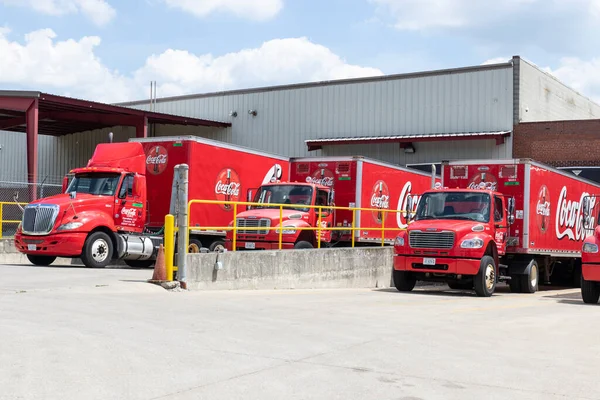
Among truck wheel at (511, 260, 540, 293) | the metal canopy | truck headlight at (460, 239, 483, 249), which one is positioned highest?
the metal canopy

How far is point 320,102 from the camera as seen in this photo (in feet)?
134

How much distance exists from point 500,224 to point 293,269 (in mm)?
4996

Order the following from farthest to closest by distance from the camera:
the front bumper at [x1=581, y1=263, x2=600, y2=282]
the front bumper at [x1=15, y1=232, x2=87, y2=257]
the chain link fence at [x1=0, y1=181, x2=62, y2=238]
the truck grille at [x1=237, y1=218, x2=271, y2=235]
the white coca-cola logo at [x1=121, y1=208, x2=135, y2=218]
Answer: the chain link fence at [x1=0, y1=181, x2=62, y2=238], the white coca-cola logo at [x1=121, y1=208, x2=135, y2=218], the truck grille at [x1=237, y1=218, x2=271, y2=235], the front bumper at [x1=15, y1=232, x2=87, y2=257], the front bumper at [x1=581, y1=263, x2=600, y2=282]

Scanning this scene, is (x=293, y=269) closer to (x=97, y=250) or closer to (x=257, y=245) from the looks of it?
(x=257, y=245)

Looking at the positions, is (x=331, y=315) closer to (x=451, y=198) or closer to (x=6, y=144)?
(x=451, y=198)

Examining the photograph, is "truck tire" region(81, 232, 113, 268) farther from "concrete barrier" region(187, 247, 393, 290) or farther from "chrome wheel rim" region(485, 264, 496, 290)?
"chrome wheel rim" region(485, 264, 496, 290)

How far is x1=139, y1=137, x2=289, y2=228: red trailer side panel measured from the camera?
21.2 meters

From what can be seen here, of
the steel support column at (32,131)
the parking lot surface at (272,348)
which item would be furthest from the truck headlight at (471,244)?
the steel support column at (32,131)

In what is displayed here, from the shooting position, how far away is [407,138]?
37.8 m

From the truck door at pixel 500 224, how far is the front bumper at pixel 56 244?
10.00m

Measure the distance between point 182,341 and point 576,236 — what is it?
1778cm

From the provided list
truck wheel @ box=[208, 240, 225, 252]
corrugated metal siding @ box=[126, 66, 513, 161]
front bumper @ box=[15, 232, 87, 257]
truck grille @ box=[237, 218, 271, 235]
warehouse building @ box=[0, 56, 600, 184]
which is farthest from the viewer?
corrugated metal siding @ box=[126, 66, 513, 161]

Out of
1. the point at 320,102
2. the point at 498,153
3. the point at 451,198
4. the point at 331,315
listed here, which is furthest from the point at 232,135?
the point at 331,315

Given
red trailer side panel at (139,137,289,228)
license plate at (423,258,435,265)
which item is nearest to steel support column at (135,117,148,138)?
red trailer side panel at (139,137,289,228)
